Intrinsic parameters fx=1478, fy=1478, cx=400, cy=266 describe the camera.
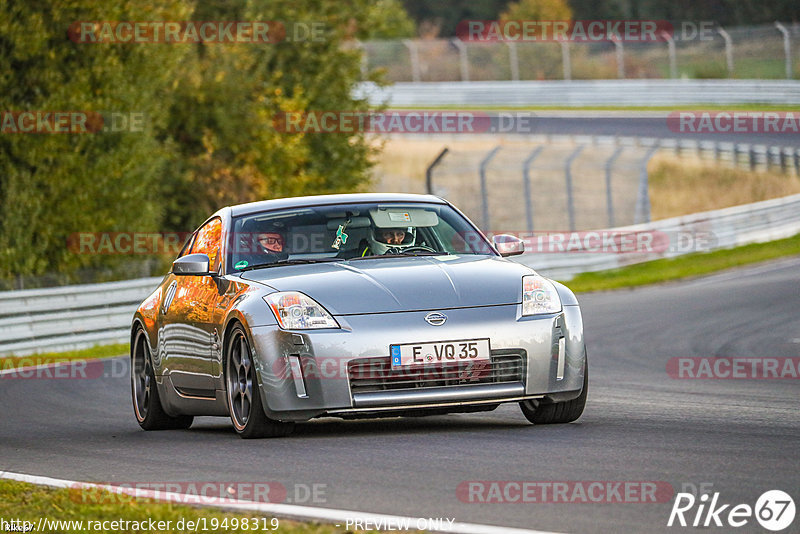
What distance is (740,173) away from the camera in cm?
3881

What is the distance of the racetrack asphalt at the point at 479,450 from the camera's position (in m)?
5.90

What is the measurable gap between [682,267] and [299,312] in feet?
67.1

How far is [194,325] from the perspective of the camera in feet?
30.5

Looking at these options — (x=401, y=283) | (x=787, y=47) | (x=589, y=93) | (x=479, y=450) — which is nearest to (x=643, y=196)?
(x=787, y=47)

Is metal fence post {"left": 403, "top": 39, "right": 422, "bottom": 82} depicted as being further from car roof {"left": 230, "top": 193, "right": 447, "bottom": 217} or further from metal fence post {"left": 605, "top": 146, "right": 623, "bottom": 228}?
car roof {"left": 230, "top": 193, "right": 447, "bottom": 217}

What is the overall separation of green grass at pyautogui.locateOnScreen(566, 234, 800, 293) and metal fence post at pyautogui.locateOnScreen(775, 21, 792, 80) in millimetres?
16988

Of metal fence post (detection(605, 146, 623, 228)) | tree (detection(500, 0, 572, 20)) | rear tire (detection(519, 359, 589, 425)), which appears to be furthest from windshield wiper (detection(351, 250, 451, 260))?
tree (detection(500, 0, 572, 20))

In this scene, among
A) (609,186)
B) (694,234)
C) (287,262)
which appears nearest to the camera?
(287,262)

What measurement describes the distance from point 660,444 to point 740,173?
1278 inches

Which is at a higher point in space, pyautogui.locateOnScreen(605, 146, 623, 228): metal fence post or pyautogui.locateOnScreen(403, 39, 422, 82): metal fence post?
pyautogui.locateOnScreen(403, 39, 422, 82): metal fence post

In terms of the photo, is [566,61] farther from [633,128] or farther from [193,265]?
[193,265]

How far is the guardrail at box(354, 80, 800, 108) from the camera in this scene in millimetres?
48344

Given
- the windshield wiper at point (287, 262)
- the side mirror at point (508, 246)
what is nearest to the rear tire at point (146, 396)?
the windshield wiper at point (287, 262)

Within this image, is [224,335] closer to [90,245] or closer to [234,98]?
[90,245]
